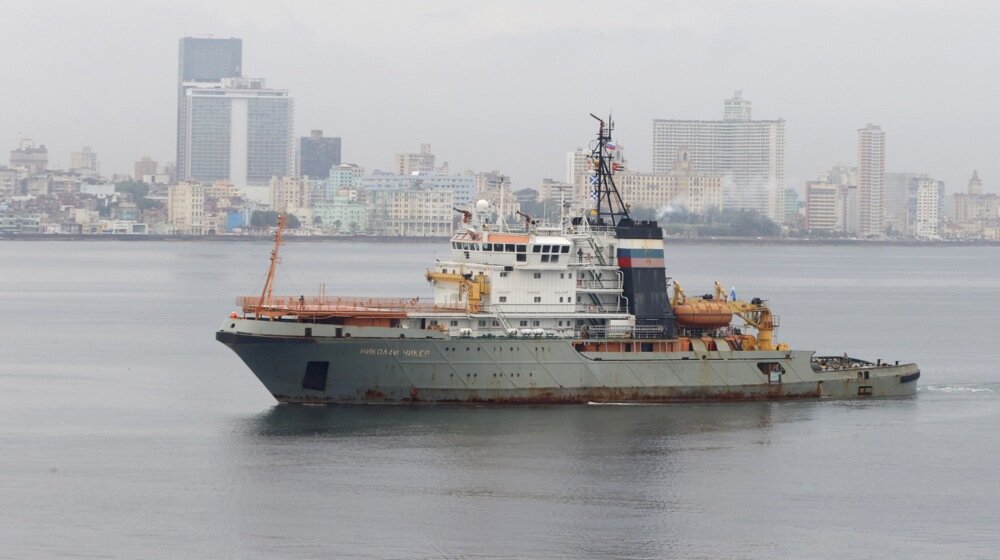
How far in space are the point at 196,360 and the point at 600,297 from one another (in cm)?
1655

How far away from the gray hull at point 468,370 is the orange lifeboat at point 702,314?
1.01m

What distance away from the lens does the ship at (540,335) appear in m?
39.2

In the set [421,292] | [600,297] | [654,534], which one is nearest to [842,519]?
[654,534]

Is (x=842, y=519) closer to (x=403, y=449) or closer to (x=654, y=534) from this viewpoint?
(x=654, y=534)

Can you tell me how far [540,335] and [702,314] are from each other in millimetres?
4576

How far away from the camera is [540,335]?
40438mm

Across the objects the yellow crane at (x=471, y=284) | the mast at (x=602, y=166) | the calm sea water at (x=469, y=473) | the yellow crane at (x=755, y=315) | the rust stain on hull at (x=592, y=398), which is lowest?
the calm sea water at (x=469, y=473)

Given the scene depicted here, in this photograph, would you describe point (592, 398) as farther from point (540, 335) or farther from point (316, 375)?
point (316, 375)

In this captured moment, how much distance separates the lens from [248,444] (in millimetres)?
36500

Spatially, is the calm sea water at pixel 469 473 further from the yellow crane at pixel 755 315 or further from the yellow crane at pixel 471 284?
the yellow crane at pixel 471 284

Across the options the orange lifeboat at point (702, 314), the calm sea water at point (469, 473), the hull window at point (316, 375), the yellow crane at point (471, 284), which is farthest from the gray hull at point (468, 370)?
the yellow crane at point (471, 284)

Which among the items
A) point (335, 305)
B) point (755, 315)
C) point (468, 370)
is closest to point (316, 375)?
point (335, 305)

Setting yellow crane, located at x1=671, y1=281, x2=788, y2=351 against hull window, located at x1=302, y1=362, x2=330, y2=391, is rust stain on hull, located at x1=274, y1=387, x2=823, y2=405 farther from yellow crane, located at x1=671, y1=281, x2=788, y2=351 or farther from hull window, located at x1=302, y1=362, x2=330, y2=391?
yellow crane, located at x1=671, y1=281, x2=788, y2=351

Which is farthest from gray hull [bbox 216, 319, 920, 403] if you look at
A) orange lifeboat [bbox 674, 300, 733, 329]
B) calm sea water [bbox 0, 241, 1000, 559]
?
orange lifeboat [bbox 674, 300, 733, 329]
